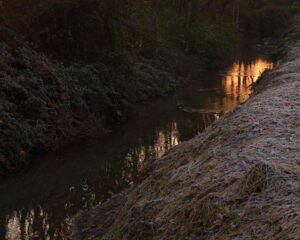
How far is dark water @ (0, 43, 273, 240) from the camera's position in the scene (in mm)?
8414

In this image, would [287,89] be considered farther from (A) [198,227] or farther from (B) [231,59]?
(B) [231,59]

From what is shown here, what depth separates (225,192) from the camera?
560 centimetres

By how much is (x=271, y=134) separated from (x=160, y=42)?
54.0ft

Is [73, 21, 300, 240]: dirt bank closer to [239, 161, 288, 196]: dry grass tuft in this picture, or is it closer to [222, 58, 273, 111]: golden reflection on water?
[239, 161, 288, 196]: dry grass tuft

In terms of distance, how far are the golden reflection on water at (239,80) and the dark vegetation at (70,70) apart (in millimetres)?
2566

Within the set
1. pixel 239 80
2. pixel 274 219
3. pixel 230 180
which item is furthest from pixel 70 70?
pixel 239 80

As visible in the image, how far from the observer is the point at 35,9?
1531 centimetres

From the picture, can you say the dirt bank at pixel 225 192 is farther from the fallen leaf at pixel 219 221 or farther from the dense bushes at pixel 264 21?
the dense bushes at pixel 264 21

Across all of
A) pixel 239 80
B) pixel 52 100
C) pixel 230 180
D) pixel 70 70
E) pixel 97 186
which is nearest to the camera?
pixel 230 180

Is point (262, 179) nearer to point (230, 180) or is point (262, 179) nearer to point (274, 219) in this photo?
point (230, 180)

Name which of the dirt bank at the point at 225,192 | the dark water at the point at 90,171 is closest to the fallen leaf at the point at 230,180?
the dirt bank at the point at 225,192

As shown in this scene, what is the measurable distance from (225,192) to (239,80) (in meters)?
19.4

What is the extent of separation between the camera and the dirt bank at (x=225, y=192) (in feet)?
16.0

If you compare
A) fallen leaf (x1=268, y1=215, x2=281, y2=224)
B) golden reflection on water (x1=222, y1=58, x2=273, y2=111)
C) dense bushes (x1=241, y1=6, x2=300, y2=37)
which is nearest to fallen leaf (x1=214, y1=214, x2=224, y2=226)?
fallen leaf (x1=268, y1=215, x2=281, y2=224)
